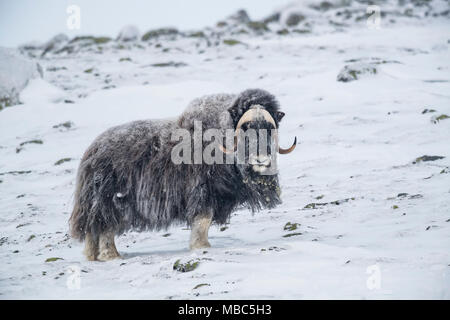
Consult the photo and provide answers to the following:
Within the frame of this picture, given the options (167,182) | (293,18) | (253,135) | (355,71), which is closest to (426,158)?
(253,135)

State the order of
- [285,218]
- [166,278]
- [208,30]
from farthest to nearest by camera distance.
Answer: [208,30], [285,218], [166,278]

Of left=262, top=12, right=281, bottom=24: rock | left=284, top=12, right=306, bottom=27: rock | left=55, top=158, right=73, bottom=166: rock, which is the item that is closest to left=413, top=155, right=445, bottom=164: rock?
left=55, top=158, right=73, bottom=166: rock

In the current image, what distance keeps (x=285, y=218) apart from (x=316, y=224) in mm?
525

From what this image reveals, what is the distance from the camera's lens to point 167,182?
448 centimetres

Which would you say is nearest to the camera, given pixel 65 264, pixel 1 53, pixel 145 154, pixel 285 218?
pixel 65 264

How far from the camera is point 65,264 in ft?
13.9

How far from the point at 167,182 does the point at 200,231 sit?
0.49 metres

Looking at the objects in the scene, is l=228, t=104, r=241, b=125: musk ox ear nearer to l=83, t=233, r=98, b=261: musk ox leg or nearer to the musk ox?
the musk ox

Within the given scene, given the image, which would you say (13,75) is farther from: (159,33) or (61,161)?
(159,33)

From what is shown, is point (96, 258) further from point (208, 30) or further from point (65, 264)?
point (208, 30)

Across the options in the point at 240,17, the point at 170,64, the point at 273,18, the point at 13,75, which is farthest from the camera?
the point at 240,17

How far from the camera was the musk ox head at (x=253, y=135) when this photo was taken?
4375mm

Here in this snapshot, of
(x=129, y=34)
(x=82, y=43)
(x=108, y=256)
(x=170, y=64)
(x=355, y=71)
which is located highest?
(x=129, y=34)

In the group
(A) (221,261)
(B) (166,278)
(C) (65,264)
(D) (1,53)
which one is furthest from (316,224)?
(D) (1,53)
